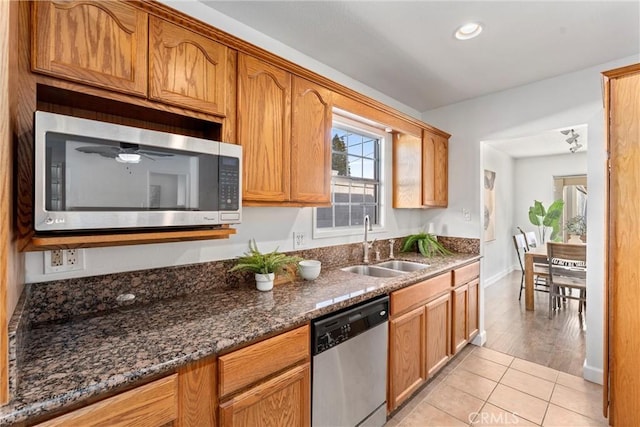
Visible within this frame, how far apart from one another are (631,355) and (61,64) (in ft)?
9.99

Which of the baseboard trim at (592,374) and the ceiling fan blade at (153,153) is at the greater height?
the ceiling fan blade at (153,153)

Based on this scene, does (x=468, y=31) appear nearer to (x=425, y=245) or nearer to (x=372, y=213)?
(x=372, y=213)

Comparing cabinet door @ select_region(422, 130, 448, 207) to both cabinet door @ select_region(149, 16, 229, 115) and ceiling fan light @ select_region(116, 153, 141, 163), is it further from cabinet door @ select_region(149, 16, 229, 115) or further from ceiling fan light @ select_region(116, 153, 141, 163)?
ceiling fan light @ select_region(116, 153, 141, 163)

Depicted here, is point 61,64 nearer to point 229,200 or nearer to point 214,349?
point 229,200

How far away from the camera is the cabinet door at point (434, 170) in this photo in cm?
297

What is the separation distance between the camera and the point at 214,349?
106 cm

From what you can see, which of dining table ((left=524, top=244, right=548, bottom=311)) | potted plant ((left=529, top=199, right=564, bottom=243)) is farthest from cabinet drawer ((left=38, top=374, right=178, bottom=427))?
potted plant ((left=529, top=199, right=564, bottom=243))

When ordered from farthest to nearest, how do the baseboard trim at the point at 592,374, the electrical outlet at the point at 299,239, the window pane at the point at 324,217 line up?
1. the window pane at the point at 324,217
2. the baseboard trim at the point at 592,374
3. the electrical outlet at the point at 299,239

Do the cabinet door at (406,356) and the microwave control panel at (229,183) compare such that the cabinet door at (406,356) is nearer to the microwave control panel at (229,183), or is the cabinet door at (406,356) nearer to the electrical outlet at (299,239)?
the electrical outlet at (299,239)

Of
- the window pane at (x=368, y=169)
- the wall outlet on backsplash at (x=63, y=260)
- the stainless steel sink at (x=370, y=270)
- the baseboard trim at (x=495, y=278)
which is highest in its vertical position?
the window pane at (x=368, y=169)

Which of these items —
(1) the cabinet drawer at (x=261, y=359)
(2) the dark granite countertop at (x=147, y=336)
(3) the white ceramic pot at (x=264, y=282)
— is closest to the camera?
(2) the dark granite countertop at (x=147, y=336)

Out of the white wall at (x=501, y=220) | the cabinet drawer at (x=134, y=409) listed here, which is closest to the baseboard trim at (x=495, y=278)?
the white wall at (x=501, y=220)

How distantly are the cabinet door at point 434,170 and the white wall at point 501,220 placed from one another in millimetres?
2301

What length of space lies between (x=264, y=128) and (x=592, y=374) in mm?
3100
